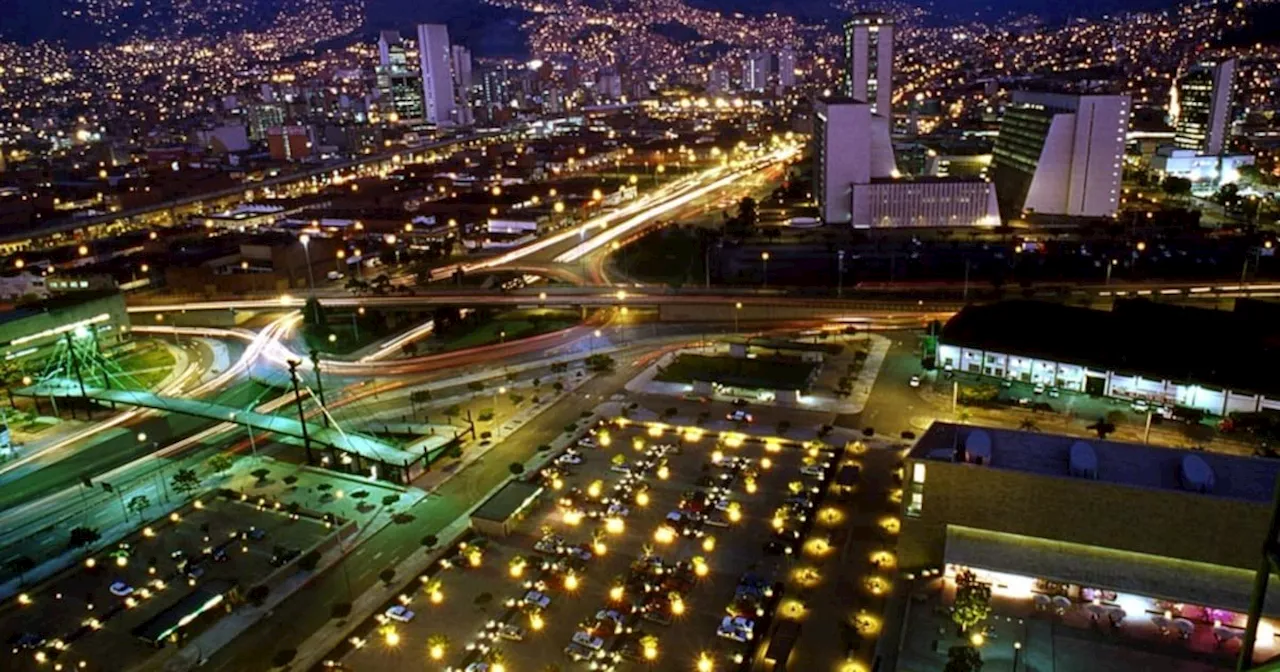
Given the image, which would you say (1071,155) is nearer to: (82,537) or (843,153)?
(843,153)

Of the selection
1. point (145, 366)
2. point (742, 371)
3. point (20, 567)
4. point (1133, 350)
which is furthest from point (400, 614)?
point (1133, 350)

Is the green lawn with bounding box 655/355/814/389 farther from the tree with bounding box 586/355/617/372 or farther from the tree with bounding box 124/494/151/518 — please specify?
the tree with bounding box 124/494/151/518

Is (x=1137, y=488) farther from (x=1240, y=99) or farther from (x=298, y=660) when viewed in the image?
(x=1240, y=99)

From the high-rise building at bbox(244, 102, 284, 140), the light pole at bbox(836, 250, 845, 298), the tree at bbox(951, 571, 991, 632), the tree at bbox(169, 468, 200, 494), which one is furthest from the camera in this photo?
the high-rise building at bbox(244, 102, 284, 140)

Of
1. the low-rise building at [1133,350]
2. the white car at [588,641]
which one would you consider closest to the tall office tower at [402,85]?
the low-rise building at [1133,350]

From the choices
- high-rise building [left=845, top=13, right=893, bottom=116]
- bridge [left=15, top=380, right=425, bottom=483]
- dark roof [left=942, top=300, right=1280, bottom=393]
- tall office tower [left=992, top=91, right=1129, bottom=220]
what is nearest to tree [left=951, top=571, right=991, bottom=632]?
dark roof [left=942, top=300, right=1280, bottom=393]

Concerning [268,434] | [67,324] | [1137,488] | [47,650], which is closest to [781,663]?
[1137,488]
